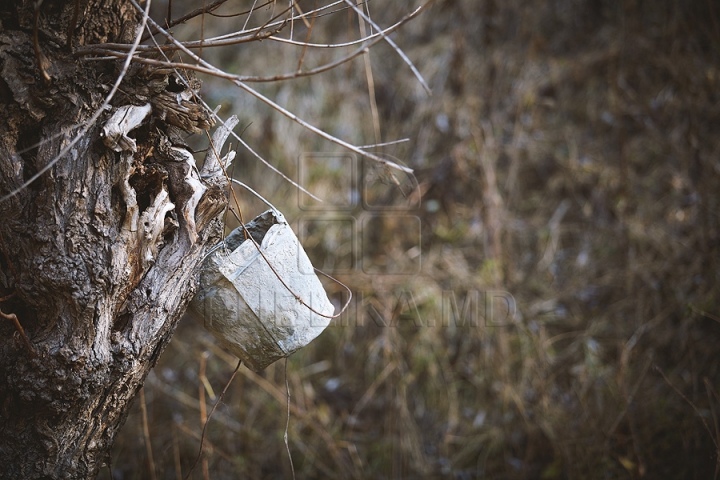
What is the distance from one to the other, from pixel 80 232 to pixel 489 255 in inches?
90.0

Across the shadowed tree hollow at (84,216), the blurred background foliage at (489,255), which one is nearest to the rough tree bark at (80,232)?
the shadowed tree hollow at (84,216)

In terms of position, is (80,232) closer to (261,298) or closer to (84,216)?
(84,216)

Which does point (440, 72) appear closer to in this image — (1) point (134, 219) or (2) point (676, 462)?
(2) point (676, 462)

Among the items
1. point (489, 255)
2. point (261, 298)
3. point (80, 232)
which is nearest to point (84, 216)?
point (80, 232)

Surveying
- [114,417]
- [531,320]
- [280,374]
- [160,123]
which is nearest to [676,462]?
[531,320]

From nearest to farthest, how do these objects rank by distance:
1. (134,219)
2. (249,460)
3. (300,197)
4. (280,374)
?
(134,219), (249,460), (280,374), (300,197)

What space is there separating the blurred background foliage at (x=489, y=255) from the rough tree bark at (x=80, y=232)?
3.42 ft

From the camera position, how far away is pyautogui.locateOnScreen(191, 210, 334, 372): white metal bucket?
965 mm

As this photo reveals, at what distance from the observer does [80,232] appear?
853 millimetres

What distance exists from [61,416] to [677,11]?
325 centimetres

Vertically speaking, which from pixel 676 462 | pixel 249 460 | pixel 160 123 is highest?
pixel 160 123

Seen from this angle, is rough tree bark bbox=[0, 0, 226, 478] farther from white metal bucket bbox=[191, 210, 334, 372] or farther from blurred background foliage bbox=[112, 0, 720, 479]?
blurred background foliage bbox=[112, 0, 720, 479]

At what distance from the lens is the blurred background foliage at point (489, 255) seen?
7.45 feet

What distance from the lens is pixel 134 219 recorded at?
0.89m
